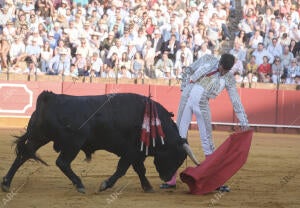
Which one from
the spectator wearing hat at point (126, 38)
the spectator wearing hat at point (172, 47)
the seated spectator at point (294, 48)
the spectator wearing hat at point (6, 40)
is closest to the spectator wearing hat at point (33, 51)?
the spectator wearing hat at point (6, 40)

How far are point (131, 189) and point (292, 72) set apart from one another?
10695mm

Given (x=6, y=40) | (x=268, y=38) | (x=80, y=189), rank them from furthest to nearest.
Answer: (x=268, y=38), (x=6, y=40), (x=80, y=189)

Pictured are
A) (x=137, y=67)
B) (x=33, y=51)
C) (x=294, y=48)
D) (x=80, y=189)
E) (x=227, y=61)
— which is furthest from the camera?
(x=294, y=48)

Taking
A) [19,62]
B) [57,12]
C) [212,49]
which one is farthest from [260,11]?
[19,62]

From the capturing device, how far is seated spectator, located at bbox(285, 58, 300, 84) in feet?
57.2

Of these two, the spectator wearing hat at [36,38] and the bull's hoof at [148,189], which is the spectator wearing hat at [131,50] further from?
the bull's hoof at [148,189]

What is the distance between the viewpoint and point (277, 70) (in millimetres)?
17438

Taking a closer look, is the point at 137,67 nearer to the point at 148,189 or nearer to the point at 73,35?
the point at 73,35

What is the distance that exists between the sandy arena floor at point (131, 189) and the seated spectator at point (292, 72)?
6.47 metres

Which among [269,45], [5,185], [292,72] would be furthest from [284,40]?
[5,185]

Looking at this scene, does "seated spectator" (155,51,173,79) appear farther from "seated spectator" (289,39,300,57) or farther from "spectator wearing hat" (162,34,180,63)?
"seated spectator" (289,39,300,57)

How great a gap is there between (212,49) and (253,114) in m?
1.86

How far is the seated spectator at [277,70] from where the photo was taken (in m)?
17.3

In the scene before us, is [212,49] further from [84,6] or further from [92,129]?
[92,129]
